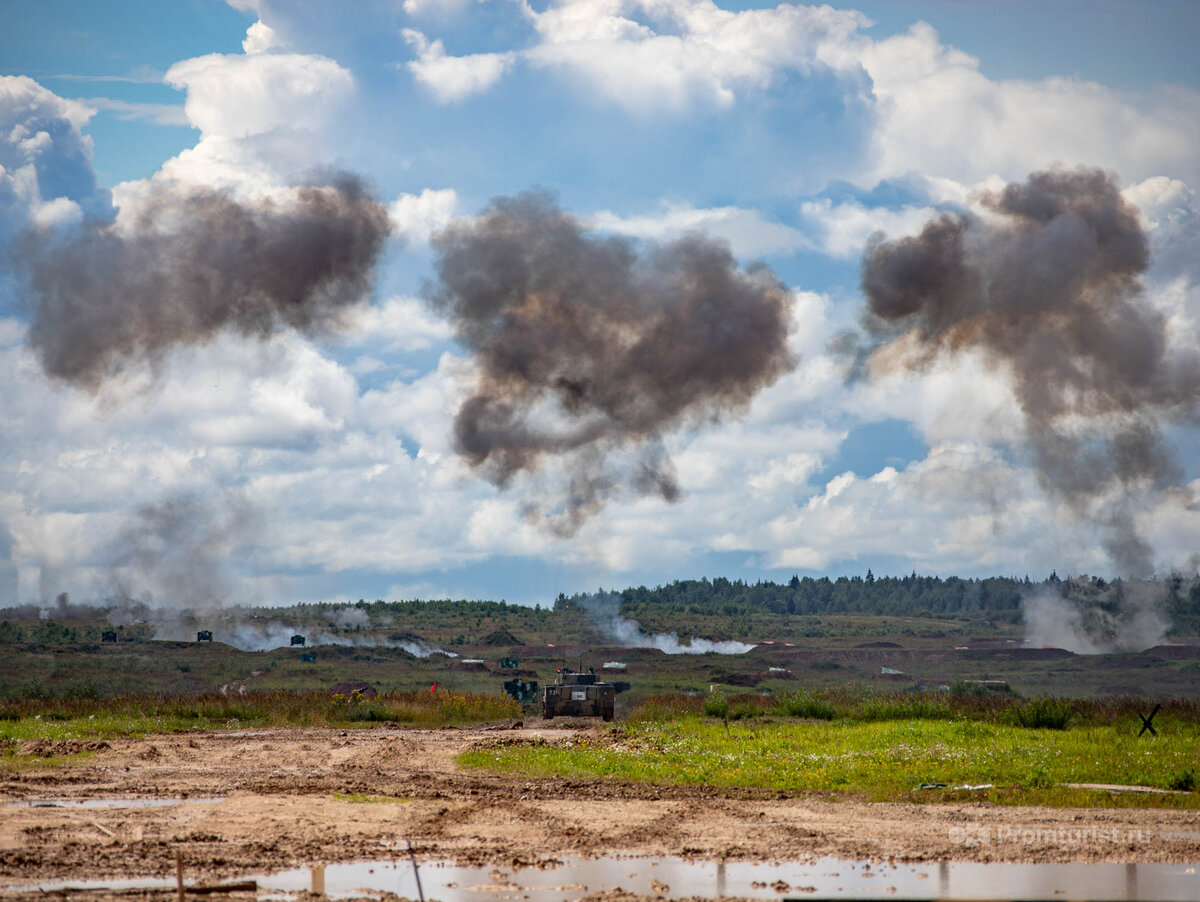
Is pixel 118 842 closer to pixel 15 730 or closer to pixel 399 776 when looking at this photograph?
pixel 399 776

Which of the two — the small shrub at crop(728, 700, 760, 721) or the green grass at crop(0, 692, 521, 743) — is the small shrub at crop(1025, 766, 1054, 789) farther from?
the green grass at crop(0, 692, 521, 743)

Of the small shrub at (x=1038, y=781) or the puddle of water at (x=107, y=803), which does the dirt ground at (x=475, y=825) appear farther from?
the small shrub at (x=1038, y=781)

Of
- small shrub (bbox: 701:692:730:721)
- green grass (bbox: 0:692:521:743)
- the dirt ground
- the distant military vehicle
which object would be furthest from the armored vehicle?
the dirt ground

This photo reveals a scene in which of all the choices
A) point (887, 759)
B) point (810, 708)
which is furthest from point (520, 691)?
point (887, 759)

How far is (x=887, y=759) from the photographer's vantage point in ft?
75.7

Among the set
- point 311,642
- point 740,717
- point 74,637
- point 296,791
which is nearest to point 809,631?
point 311,642

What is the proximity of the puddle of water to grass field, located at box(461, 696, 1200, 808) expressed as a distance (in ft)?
22.5

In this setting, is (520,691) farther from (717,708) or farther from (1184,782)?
(1184,782)

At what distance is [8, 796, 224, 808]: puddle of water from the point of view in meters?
18.8

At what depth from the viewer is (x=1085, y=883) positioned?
12.9 metres

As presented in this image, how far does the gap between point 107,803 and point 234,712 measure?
20.0m

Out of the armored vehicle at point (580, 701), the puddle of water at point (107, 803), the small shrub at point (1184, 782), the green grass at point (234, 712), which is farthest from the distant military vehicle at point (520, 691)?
the small shrub at point (1184, 782)

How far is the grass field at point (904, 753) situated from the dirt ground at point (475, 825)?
1.15 metres

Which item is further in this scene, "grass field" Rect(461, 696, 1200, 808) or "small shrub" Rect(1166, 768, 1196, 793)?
"grass field" Rect(461, 696, 1200, 808)
